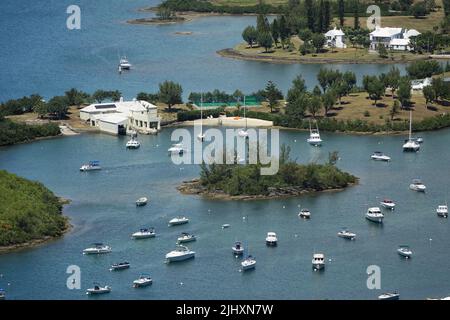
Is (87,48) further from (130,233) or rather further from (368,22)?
(130,233)

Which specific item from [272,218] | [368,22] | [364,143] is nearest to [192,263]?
[272,218]

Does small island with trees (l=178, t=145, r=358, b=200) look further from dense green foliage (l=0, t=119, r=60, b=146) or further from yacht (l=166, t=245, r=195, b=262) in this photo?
dense green foliage (l=0, t=119, r=60, b=146)

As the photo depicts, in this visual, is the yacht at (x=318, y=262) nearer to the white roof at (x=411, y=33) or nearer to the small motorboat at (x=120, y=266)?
the small motorboat at (x=120, y=266)

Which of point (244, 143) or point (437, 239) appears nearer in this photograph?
point (437, 239)

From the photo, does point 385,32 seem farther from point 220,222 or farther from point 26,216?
point 26,216

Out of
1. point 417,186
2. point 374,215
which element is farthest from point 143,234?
point 417,186

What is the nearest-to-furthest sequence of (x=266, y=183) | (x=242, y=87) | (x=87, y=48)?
1. (x=266, y=183)
2. (x=242, y=87)
3. (x=87, y=48)
